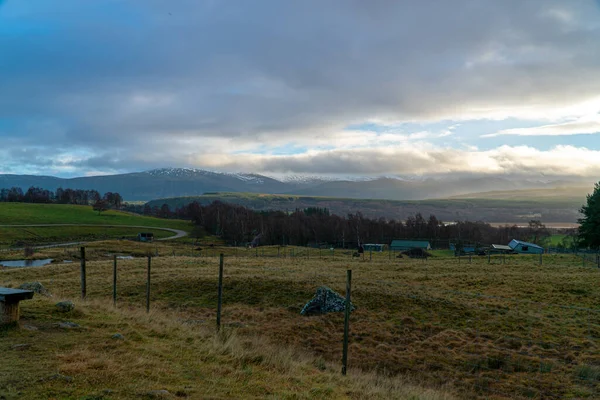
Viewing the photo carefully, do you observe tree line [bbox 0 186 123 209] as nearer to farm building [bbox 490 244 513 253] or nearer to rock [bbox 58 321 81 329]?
farm building [bbox 490 244 513 253]

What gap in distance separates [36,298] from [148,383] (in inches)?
366

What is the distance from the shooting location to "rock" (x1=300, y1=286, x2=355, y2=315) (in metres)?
18.0

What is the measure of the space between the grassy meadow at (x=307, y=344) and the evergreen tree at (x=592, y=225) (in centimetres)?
4154

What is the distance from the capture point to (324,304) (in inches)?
719

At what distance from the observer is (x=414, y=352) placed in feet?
43.1

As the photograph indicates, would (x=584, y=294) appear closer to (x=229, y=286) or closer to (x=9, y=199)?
(x=229, y=286)

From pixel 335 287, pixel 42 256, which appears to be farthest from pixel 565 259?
pixel 42 256

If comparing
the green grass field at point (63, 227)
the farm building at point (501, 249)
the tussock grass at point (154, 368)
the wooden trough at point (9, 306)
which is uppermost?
the wooden trough at point (9, 306)

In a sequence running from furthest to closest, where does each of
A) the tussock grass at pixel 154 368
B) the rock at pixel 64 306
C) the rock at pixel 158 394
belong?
the rock at pixel 64 306 → the tussock grass at pixel 154 368 → the rock at pixel 158 394

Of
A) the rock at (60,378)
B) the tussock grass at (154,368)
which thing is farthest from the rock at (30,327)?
the rock at (60,378)

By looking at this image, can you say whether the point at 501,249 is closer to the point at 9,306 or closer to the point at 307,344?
the point at 307,344

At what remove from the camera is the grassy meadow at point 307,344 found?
25.1 ft

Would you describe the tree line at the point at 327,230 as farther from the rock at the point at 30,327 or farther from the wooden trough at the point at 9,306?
the wooden trough at the point at 9,306

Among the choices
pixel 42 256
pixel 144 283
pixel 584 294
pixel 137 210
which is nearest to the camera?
pixel 584 294
